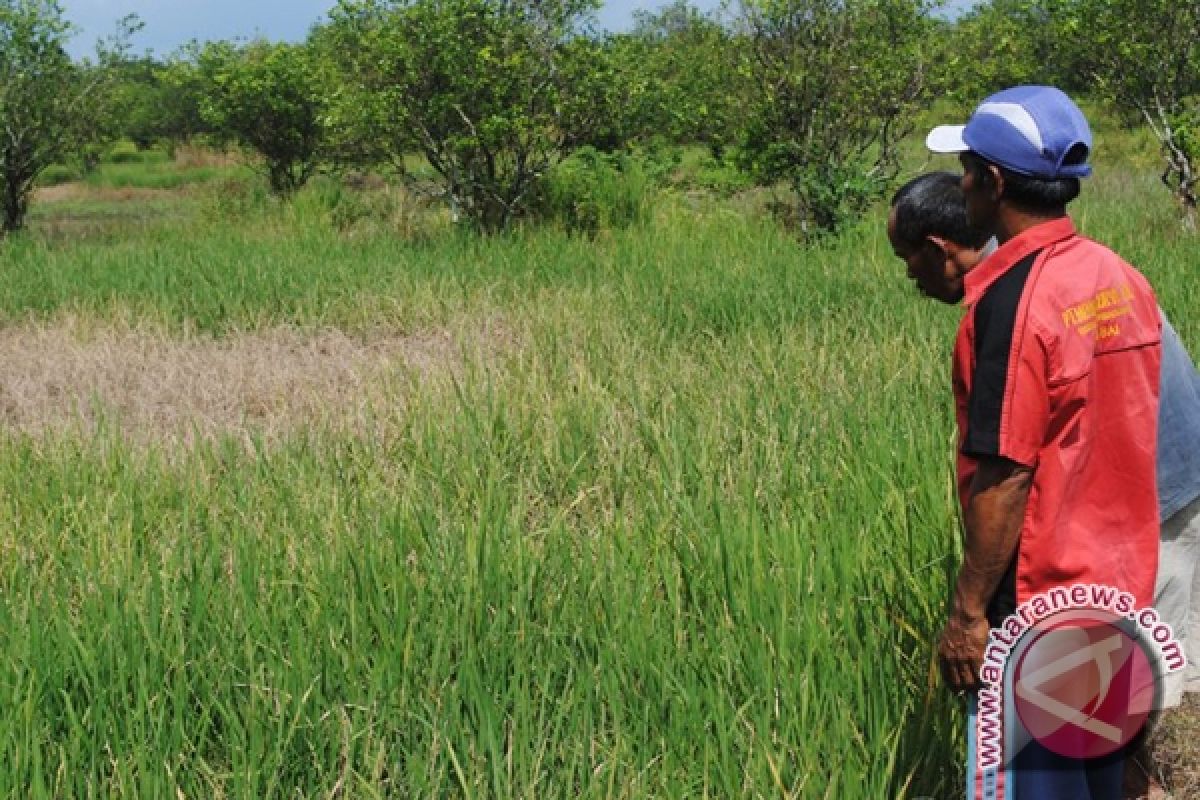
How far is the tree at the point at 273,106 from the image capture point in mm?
15156

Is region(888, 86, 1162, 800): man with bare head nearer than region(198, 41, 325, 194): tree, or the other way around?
region(888, 86, 1162, 800): man with bare head

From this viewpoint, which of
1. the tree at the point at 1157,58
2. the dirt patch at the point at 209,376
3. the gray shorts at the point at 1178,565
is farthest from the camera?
the tree at the point at 1157,58

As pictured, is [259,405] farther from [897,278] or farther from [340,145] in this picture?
[340,145]

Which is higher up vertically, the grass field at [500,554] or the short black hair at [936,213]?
the short black hair at [936,213]

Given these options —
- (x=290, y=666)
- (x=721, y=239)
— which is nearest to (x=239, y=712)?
(x=290, y=666)

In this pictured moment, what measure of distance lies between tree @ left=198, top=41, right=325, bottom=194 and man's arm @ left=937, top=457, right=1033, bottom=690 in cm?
1373

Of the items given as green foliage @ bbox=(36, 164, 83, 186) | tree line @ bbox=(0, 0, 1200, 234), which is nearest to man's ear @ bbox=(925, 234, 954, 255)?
tree line @ bbox=(0, 0, 1200, 234)

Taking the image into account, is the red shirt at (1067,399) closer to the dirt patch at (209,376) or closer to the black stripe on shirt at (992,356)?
the black stripe on shirt at (992,356)

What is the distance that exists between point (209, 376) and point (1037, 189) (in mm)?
5110

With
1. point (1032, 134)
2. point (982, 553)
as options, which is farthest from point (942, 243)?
point (982, 553)

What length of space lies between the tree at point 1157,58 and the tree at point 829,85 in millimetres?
1370

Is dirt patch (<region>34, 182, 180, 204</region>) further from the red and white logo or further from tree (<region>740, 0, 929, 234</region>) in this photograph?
the red and white logo

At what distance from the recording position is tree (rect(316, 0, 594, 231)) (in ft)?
34.7

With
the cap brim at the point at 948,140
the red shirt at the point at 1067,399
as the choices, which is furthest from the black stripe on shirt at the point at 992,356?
the cap brim at the point at 948,140
